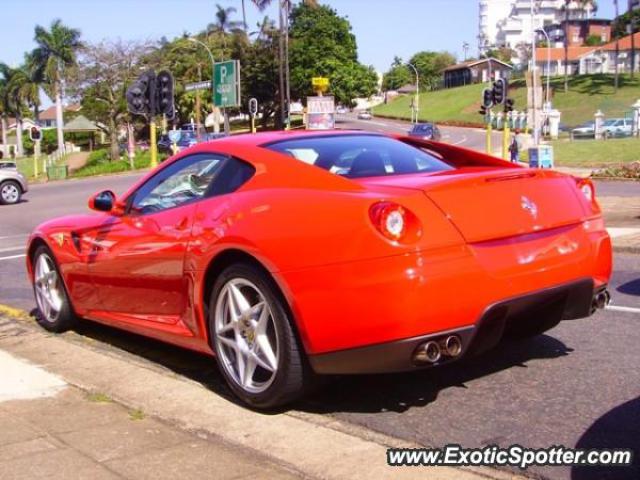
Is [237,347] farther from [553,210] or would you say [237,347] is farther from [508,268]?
[553,210]

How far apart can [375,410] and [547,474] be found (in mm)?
1136

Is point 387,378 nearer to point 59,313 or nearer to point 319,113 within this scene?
point 59,313

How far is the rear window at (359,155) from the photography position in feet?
14.6

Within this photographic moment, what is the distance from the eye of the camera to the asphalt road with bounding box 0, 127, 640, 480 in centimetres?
371

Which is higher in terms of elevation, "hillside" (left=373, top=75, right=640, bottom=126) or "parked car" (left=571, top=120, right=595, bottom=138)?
"hillside" (left=373, top=75, right=640, bottom=126)

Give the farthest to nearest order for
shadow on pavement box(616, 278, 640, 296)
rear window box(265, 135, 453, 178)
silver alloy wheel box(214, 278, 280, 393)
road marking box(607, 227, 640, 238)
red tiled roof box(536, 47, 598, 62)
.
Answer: red tiled roof box(536, 47, 598, 62) < road marking box(607, 227, 640, 238) < shadow on pavement box(616, 278, 640, 296) < rear window box(265, 135, 453, 178) < silver alloy wheel box(214, 278, 280, 393)

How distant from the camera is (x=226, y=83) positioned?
3347cm

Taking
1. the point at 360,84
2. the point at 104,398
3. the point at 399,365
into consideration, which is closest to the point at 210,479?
the point at 399,365

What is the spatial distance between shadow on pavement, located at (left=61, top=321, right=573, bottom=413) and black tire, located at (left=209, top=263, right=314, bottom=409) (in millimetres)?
271

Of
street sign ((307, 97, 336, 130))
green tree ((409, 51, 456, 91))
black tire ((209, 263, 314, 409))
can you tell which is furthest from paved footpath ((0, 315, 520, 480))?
green tree ((409, 51, 456, 91))

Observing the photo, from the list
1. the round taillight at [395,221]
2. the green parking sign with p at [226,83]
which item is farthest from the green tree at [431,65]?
the round taillight at [395,221]

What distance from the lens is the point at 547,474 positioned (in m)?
3.27

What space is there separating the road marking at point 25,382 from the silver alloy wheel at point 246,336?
1.14m

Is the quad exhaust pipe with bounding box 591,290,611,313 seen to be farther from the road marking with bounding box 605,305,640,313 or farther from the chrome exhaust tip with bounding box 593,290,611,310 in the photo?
the road marking with bounding box 605,305,640,313
